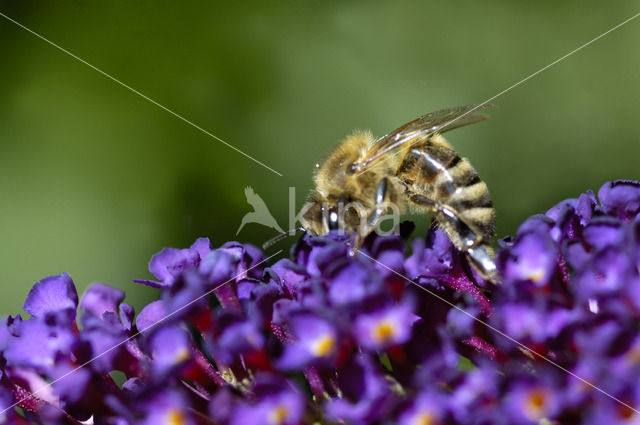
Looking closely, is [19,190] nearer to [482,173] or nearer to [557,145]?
[482,173]

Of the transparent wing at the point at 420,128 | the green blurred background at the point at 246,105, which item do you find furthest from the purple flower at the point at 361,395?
the green blurred background at the point at 246,105

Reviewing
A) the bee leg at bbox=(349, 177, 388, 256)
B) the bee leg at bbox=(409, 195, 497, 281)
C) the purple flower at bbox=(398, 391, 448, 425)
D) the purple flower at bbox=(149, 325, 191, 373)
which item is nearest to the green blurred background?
the bee leg at bbox=(349, 177, 388, 256)

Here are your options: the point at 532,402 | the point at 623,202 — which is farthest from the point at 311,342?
the point at 623,202

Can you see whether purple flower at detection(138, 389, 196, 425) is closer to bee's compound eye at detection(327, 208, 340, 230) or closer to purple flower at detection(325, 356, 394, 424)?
purple flower at detection(325, 356, 394, 424)

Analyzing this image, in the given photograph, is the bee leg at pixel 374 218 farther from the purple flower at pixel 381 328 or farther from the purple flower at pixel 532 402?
the purple flower at pixel 532 402

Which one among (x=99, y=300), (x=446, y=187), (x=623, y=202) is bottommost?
(x=99, y=300)

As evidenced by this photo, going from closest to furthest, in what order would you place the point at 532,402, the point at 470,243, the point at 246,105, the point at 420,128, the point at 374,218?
the point at 532,402
the point at 470,243
the point at 374,218
the point at 420,128
the point at 246,105

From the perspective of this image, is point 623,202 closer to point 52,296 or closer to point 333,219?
point 333,219

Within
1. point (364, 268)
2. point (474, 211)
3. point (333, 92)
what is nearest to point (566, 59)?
point (333, 92)
